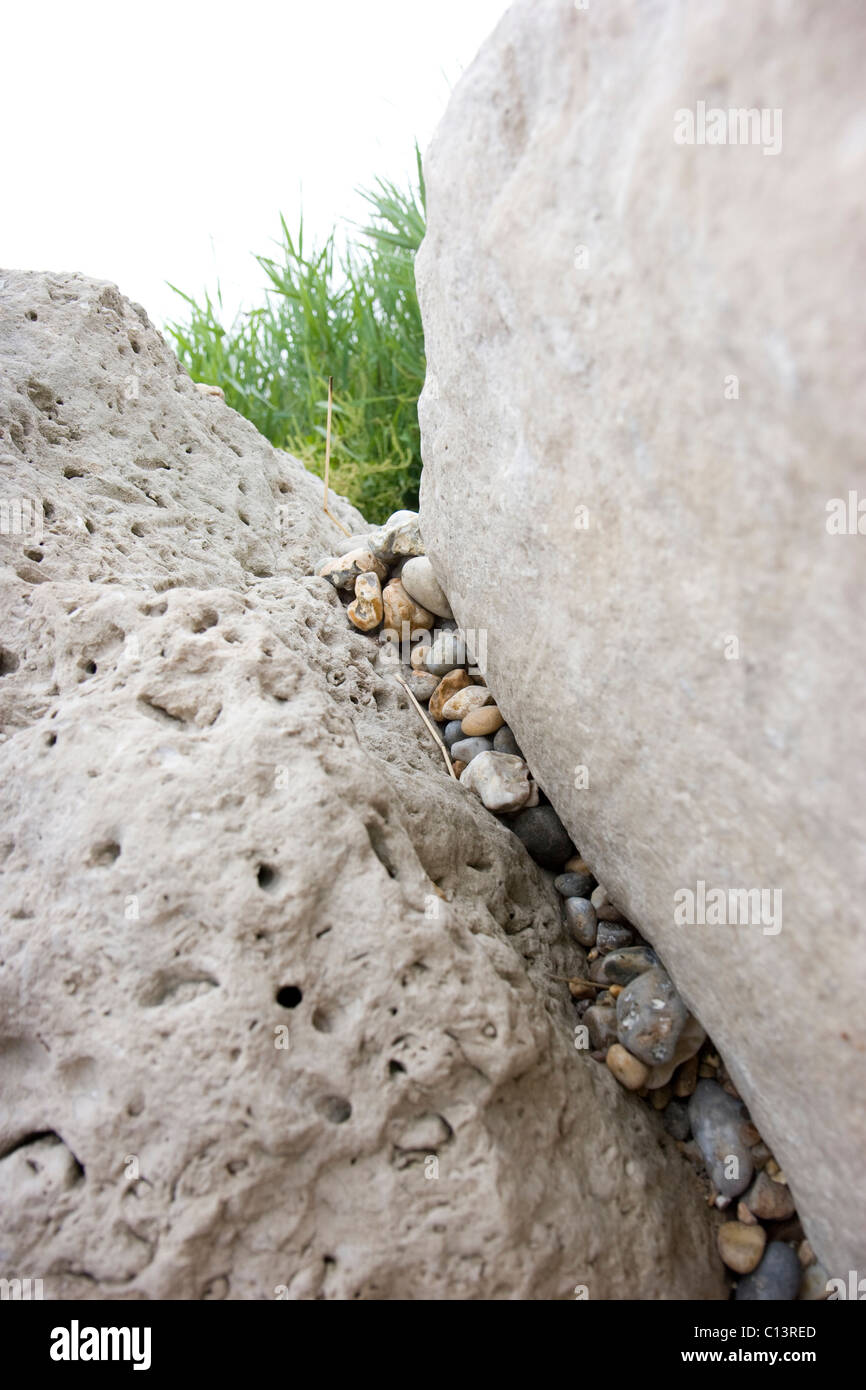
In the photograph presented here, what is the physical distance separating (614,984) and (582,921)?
135 mm

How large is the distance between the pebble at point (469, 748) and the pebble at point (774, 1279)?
38.8 inches

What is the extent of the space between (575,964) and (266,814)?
0.68 m

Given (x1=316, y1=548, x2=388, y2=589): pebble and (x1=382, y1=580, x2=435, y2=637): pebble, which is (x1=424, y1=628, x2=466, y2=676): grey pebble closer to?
(x1=382, y1=580, x2=435, y2=637): pebble

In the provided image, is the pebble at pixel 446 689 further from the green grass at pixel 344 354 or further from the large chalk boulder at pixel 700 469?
the green grass at pixel 344 354

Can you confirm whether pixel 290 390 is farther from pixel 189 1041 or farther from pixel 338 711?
pixel 189 1041

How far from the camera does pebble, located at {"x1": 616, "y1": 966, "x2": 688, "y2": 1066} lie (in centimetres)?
148

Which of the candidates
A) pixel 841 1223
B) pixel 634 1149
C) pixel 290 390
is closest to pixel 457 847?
pixel 634 1149

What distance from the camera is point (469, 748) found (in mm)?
1965

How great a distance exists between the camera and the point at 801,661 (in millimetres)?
1064

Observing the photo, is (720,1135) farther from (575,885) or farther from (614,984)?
(575,885)

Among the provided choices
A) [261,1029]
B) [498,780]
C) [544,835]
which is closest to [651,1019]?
[544,835]

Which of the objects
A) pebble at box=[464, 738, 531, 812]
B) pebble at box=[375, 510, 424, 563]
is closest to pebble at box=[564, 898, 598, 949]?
pebble at box=[464, 738, 531, 812]

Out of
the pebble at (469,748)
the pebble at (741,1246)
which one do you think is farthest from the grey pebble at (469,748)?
the pebble at (741,1246)

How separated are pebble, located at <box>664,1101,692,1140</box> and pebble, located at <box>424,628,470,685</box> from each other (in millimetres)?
984
